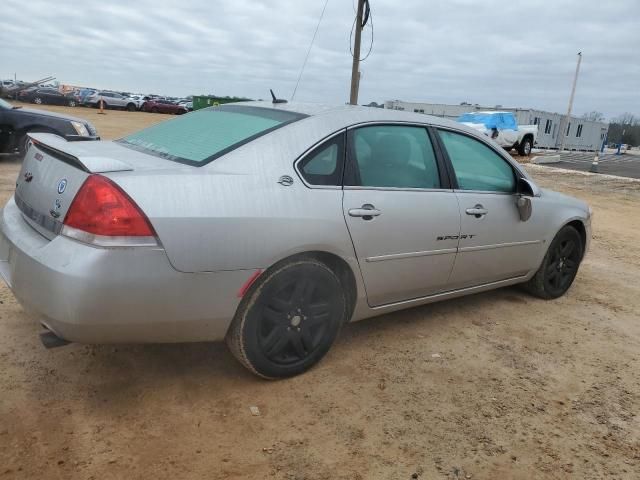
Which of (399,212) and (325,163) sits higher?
(325,163)

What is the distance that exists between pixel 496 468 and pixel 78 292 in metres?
1.89

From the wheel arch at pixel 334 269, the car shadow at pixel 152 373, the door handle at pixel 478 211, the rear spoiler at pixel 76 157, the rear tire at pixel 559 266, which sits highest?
the rear spoiler at pixel 76 157

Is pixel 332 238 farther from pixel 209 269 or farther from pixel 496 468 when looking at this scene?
pixel 496 468

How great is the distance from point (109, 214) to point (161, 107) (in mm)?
46327

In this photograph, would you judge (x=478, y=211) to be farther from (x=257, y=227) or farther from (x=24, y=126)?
(x=24, y=126)

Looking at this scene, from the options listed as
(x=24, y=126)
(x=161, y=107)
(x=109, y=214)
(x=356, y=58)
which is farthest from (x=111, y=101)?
(x=109, y=214)

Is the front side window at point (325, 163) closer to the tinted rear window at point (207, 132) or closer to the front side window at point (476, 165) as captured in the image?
the tinted rear window at point (207, 132)

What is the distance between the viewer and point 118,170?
7.83 ft

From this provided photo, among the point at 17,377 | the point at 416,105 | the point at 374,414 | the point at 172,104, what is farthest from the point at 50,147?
the point at 172,104

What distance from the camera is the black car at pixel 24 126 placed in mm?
9609

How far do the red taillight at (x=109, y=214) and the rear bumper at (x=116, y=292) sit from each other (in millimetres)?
76

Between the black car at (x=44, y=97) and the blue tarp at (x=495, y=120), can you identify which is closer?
the blue tarp at (x=495, y=120)

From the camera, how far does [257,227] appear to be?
8.29 ft

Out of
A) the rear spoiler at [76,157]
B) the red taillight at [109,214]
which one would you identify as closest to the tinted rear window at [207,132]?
the rear spoiler at [76,157]
